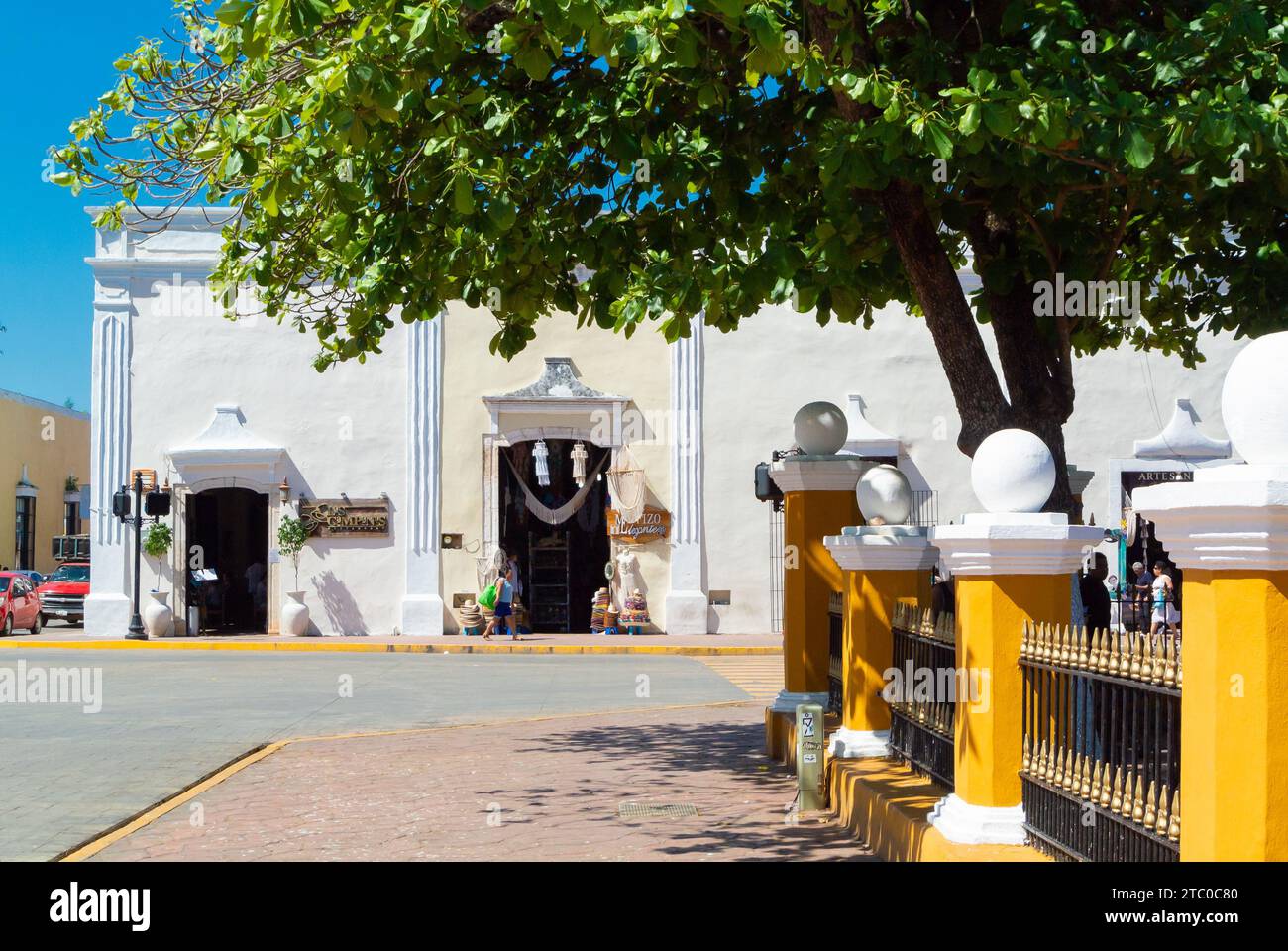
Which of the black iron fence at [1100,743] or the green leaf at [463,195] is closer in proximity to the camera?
the black iron fence at [1100,743]

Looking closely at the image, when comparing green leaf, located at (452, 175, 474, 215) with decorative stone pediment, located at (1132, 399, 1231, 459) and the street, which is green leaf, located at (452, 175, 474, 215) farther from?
decorative stone pediment, located at (1132, 399, 1231, 459)

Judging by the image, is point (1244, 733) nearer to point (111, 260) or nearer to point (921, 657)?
point (921, 657)

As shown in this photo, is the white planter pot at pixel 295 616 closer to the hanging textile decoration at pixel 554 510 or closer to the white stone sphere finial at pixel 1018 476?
the hanging textile decoration at pixel 554 510

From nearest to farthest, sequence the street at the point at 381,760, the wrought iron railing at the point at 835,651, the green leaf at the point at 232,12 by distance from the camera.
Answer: the green leaf at the point at 232,12 → the street at the point at 381,760 → the wrought iron railing at the point at 835,651

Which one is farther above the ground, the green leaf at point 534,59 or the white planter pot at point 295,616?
the green leaf at point 534,59

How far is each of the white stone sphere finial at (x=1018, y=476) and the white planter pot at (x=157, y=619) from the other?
23.0m

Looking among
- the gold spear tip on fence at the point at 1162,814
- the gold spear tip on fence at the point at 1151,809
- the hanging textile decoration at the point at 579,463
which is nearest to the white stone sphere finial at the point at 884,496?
the gold spear tip on fence at the point at 1151,809

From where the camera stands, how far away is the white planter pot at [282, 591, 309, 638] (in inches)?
1041

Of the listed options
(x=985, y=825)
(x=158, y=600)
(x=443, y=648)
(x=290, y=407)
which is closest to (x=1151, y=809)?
(x=985, y=825)

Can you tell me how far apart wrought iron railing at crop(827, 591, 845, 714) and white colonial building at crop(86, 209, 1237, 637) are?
51.8 feet

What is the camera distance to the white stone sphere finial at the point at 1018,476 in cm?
621

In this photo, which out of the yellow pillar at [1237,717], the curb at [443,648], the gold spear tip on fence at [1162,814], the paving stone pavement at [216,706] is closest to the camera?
the yellow pillar at [1237,717]

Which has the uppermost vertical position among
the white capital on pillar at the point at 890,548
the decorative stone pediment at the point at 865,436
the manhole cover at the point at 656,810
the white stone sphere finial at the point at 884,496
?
the decorative stone pediment at the point at 865,436

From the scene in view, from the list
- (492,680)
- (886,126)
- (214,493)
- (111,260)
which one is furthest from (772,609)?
(886,126)
